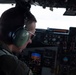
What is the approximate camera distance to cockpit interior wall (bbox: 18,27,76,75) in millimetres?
5301

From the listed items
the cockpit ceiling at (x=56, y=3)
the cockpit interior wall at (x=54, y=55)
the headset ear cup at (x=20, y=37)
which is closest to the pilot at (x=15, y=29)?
the headset ear cup at (x=20, y=37)

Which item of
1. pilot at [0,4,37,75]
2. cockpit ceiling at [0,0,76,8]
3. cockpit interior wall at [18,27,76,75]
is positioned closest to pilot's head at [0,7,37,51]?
pilot at [0,4,37,75]

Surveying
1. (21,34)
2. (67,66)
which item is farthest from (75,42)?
(21,34)

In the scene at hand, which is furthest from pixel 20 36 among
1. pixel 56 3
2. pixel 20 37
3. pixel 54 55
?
pixel 54 55

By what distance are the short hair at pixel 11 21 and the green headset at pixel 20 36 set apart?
A: 23 mm

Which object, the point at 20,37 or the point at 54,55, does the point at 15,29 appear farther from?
the point at 54,55

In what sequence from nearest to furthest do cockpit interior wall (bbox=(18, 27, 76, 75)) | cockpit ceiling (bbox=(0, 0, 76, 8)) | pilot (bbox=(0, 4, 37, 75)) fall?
1. pilot (bbox=(0, 4, 37, 75))
2. cockpit ceiling (bbox=(0, 0, 76, 8))
3. cockpit interior wall (bbox=(18, 27, 76, 75))

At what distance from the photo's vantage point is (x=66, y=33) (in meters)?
5.57

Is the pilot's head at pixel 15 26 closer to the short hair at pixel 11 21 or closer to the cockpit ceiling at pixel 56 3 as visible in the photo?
the short hair at pixel 11 21

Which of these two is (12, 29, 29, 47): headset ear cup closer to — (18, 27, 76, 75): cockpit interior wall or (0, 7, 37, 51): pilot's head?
(0, 7, 37, 51): pilot's head

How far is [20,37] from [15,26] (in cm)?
12

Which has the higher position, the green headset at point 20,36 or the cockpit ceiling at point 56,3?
the cockpit ceiling at point 56,3

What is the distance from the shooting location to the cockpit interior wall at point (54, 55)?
5301 mm

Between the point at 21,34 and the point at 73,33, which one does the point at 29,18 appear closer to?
the point at 21,34
